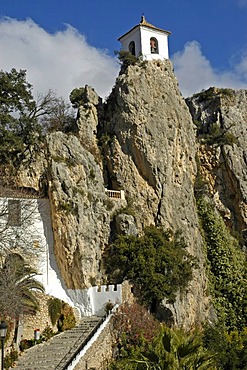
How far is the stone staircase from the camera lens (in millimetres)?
20500

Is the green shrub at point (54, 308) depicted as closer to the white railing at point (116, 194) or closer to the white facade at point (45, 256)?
the white facade at point (45, 256)

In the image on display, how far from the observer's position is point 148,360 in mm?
17656

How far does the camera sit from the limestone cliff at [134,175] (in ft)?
89.2

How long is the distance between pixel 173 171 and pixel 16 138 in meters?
10.4

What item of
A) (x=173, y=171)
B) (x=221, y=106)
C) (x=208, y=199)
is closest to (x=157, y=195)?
(x=173, y=171)

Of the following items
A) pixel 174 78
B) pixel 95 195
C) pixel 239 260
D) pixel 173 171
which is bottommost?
pixel 239 260

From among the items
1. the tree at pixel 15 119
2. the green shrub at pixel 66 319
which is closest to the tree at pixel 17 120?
the tree at pixel 15 119

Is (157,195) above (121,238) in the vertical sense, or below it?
above

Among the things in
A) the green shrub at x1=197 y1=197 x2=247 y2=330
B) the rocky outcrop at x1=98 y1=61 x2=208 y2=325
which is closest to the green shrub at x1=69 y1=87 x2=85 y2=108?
the rocky outcrop at x1=98 y1=61 x2=208 y2=325

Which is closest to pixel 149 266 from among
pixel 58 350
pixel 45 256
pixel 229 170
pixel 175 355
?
pixel 45 256

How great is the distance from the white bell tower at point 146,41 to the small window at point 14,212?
1697cm

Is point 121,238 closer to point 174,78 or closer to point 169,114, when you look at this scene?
point 169,114

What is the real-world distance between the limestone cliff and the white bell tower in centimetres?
134

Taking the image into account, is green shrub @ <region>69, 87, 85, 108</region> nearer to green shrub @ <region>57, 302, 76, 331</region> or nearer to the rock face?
the rock face
